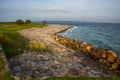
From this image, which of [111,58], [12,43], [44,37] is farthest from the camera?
[44,37]

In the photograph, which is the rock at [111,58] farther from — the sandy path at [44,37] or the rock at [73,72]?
the rock at [73,72]

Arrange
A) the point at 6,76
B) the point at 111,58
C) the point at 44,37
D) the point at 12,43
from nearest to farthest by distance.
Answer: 1. the point at 6,76
2. the point at 111,58
3. the point at 12,43
4. the point at 44,37

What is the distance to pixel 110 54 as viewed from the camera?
18.6m

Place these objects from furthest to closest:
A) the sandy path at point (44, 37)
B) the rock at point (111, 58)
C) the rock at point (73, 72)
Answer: the sandy path at point (44, 37) < the rock at point (111, 58) < the rock at point (73, 72)

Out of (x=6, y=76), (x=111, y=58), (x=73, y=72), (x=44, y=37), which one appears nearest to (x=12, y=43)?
(x=73, y=72)

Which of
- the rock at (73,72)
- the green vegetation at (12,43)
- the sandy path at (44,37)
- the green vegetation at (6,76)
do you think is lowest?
the sandy path at (44,37)

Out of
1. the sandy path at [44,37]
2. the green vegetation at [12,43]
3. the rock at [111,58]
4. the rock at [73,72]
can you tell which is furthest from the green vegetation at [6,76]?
the sandy path at [44,37]

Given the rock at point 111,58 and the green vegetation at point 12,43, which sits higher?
the green vegetation at point 12,43

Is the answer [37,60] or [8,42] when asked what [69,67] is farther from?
[8,42]

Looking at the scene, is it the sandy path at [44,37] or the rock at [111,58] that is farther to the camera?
the sandy path at [44,37]

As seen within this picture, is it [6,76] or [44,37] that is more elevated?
[6,76]

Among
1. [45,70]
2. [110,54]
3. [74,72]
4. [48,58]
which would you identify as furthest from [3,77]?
[110,54]

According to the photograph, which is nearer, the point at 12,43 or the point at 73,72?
the point at 73,72

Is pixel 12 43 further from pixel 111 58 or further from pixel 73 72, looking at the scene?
pixel 111 58
